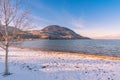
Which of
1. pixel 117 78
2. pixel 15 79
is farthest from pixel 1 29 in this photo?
pixel 117 78

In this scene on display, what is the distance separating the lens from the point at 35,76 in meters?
10.8

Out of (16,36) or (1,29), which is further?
(16,36)

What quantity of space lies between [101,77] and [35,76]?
16.9ft

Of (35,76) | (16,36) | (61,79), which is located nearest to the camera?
(61,79)

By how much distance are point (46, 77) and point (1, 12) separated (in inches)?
238

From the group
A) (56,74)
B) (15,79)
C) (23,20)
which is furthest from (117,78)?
(23,20)

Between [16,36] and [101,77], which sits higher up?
[16,36]

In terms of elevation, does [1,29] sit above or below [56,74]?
above

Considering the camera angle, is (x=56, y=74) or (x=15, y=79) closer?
(x=15, y=79)

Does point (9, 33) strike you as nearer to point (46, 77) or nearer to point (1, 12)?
Answer: point (1, 12)

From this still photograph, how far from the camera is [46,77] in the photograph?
1059 centimetres

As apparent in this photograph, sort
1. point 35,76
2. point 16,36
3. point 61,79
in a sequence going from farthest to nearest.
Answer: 1. point 16,36
2. point 35,76
3. point 61,79

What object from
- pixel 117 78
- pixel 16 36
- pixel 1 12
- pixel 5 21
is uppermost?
pixel 1 12

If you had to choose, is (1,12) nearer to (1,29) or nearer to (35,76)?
(1,29)
